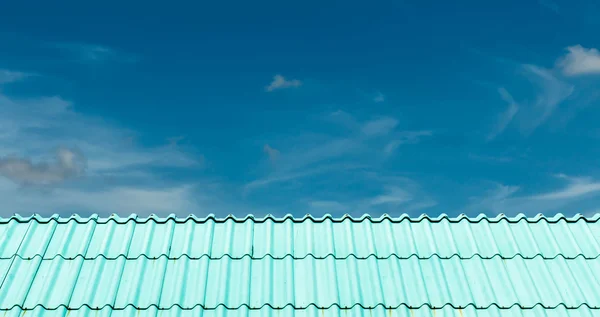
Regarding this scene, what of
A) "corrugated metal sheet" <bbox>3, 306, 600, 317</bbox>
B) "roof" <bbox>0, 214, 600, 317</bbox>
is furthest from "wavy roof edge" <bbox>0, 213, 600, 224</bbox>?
"corrugated metal sheet" <bbox>3, 306, 600, 317</bbox>

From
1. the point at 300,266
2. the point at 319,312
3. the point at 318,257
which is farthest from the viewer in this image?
the point at 318,257

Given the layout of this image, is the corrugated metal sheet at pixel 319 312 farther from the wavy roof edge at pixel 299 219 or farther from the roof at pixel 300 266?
the wavy roof edge at pixel 299 219

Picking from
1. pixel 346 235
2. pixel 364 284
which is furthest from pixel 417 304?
pixel 346 235

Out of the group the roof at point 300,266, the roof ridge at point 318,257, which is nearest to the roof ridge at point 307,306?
the roof at point 300,266

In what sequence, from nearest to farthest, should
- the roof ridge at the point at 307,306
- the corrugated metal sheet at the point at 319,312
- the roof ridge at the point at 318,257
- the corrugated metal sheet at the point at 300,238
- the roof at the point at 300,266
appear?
the corrugated metal sheet at the point at 319,312, the roof ridge at the point at 307,306, the roof at the point at 300,266, the roof ridge at the point at 318,257, the corrugated metal sheet at the point at 300,238

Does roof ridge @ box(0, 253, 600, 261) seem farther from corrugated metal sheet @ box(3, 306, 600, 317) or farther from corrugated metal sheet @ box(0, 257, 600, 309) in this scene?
corrugated metal sheet @ box(3, 306, 600, 317)

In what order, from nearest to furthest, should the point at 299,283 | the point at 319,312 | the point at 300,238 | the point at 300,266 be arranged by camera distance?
the point at 319,312, the point at 299,283, the point at 300,266, the point at 300,238

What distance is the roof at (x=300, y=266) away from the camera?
7008 mm

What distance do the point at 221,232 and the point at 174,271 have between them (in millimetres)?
1176

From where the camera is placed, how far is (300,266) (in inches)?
307

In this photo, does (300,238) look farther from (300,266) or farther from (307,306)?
(307,306)

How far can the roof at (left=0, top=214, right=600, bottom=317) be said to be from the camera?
7.01m

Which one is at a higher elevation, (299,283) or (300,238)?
(300,238)

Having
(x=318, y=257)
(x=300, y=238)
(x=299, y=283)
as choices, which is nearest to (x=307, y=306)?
(x=299, y=283)
